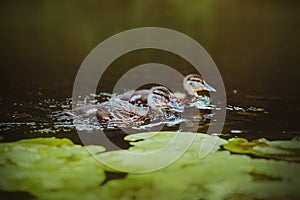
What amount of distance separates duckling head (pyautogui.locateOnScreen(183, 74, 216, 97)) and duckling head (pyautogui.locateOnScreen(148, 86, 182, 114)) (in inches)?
2.4

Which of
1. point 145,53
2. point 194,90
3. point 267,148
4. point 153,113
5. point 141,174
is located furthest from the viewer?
point 145,53

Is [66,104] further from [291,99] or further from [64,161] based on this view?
[291,99]

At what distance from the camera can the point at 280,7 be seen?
2.35m

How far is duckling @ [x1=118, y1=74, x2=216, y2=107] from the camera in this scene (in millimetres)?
1444

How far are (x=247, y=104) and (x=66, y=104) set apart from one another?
58 cm

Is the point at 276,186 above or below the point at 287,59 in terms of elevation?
below

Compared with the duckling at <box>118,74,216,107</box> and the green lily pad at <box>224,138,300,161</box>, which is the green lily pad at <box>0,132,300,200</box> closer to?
the green lily pad at <box>224,138,300,161</box>

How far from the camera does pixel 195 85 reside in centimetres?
149

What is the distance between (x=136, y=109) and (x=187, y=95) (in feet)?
0.66

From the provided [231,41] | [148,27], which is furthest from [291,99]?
[148,27]

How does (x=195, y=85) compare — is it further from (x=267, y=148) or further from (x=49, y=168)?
(x=49, y=168)

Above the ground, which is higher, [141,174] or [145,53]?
[145,53]

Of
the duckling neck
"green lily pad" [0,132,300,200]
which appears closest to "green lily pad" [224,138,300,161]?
"green lily pad" [0,132,300,200]

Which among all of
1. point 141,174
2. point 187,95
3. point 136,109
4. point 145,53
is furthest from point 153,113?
point 145,53
